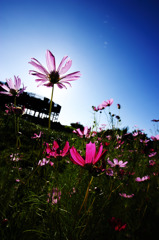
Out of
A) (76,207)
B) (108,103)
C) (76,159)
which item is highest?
(108,103)

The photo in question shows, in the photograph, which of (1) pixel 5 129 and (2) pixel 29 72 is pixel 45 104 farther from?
(2) pixel 29 72

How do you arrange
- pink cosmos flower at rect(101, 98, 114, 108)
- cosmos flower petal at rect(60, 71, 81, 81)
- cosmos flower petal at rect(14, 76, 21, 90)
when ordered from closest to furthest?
cosmos flower petal at rect(60, 71, 81, 81) < cosmos flower petal at rect(14, 76, 21, 90) < pink cosmos flower at rect(101, 98, 114, 108)

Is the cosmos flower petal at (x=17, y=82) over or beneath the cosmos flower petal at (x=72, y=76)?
over

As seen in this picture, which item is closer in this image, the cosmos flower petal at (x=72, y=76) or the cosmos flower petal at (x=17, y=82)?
the cosmos flower petal at (x=72, y=76)

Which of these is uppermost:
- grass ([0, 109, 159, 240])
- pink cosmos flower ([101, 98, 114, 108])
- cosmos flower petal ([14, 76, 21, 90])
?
pink cosmos flower ([101, 98, 114, 108])

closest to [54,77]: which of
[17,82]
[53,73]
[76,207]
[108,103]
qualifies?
[53,73]

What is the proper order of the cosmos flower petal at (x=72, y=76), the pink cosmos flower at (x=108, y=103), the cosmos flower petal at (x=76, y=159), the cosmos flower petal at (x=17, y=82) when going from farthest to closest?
1. the pink cosmos flower at (x=108, y=103)
2. the cosmos flower petal at (x=17, y=82)
3. the cosmos flower petal at (x=72, y=76)
4. the cosmos flower petal at (x=76, y=159)

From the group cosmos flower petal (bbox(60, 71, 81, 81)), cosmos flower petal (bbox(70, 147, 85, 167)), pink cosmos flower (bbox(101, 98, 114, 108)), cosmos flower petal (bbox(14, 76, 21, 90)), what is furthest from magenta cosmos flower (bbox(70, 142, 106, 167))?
pink cosmos flower (bbox(101, 98, 114, 108))

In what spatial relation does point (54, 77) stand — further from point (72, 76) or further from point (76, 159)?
point (76, 159)

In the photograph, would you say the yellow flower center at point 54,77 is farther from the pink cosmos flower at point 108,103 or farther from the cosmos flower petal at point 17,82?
the pink cosmos flower at point 108,103

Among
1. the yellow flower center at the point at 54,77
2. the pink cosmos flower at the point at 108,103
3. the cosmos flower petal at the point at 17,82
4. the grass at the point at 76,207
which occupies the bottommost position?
the grass at the point at 76,207

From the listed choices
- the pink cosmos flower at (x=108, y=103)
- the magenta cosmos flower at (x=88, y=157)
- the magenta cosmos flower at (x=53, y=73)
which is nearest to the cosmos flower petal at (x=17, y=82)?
the magenta cosmos flower at (x=53, y=73)

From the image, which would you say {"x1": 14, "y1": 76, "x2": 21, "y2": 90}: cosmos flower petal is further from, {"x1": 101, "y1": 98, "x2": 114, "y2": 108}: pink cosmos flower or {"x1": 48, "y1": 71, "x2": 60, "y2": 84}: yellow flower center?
{"x1": 101, "y1": 98, "x2": 114, "y2": 108}: pink cosmos flower

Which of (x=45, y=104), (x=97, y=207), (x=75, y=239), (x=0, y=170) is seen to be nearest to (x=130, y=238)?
(x=75, y=239)
